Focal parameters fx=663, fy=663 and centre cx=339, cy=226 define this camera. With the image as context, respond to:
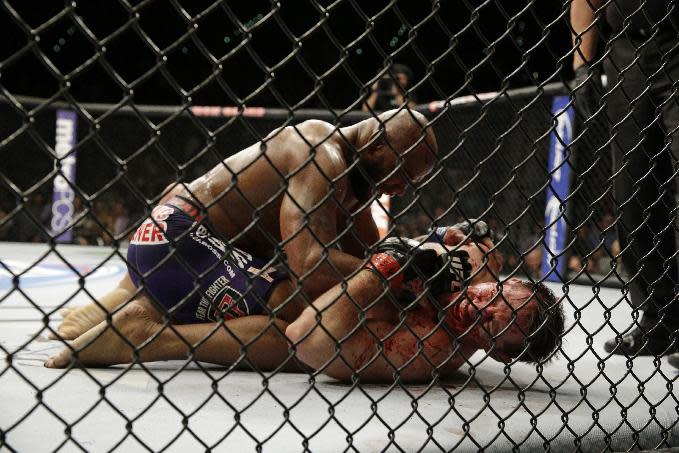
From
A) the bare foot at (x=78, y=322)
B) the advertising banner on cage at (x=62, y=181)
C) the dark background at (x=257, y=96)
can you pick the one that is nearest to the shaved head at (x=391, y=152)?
the bare foot at (x=78, y=322)

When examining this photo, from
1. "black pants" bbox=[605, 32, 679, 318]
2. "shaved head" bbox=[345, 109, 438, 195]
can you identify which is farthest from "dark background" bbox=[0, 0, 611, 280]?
"shaved head" bbox=[345, 109, 438, 195]

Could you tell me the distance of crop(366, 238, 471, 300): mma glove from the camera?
177 cm

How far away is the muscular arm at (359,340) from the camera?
1758 mm

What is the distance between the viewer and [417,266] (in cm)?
175

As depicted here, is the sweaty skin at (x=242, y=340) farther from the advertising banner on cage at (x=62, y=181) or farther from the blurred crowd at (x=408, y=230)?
the advertising banner on cage at (x=62, y=181)

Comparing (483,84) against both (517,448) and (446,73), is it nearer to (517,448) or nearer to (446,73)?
(446,73)

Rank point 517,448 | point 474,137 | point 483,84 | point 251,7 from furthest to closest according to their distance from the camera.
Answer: point 483,84 < point 251,7 < point 474,137 < point 517,448

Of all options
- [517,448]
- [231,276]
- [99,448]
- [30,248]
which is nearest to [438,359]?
[517,448]

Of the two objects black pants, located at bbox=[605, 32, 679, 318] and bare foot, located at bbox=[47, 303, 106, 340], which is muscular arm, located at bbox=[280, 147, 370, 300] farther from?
black pants, located at bbox=[605, 32, 679, 318]

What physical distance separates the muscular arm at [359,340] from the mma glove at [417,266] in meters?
0.05

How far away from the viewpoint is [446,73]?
9891 mm

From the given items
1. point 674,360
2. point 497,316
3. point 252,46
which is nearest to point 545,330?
point 497,316

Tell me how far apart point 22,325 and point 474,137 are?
14.5 feet

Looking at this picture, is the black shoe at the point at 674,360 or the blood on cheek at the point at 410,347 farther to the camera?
the black shoe at the point at 674,360
